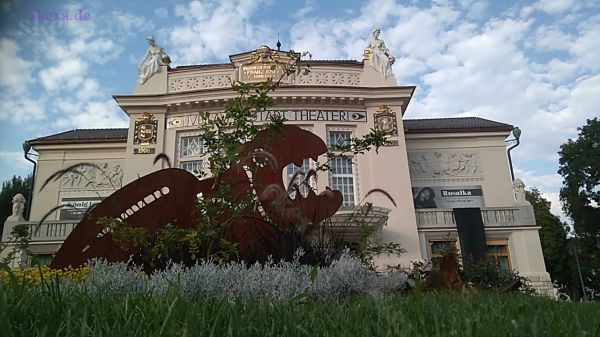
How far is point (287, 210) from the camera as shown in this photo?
6.87 m

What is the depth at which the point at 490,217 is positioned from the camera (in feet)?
68.4

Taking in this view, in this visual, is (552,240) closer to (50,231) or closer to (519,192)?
(519,192)

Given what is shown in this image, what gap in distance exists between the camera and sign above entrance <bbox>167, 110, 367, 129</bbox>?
21.4 meters

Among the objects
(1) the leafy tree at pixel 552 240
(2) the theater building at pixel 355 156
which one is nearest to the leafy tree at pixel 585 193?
(1) the leafy tree at pixel 552 240

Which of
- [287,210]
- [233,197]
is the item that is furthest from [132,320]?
[287,210]

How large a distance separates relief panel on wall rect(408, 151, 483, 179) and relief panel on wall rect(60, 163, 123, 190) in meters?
15.2

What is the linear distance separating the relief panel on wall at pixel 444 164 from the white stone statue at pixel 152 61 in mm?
13813

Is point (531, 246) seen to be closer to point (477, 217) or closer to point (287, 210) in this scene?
point (477, 217)

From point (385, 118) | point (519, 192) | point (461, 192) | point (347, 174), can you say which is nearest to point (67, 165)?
point (347, 174)

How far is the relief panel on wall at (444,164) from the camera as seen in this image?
2277cm

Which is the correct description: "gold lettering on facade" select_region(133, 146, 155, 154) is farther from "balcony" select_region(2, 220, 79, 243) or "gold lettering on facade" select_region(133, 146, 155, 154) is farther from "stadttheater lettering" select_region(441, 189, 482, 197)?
"stadttheater lettering" select_region(441, 189, 482, 197)

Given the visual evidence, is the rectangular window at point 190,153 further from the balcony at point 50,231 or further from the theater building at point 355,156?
the balcony at point 50,231

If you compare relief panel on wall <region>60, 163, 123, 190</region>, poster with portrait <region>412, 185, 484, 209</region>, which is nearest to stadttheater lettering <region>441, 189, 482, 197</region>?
poster with portrait <region>412, 185, 484, 209</region>

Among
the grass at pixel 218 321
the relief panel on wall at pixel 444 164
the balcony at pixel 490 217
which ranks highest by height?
the relief panel on wall at pixel 444 164
